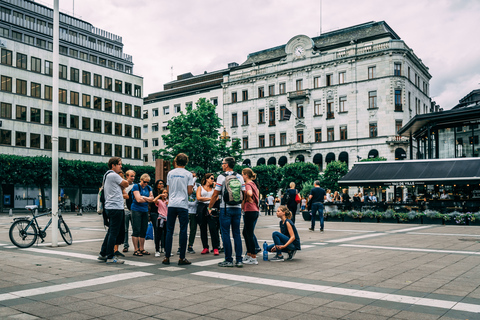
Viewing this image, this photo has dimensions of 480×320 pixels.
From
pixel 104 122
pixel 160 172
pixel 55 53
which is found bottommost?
pixel 160 172

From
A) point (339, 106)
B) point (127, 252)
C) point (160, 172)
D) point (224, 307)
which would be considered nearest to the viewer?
point (224, 307)

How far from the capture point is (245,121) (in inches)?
2660

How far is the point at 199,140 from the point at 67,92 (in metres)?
20.4

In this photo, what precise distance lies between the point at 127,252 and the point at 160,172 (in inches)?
129

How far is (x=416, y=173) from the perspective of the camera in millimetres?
26500

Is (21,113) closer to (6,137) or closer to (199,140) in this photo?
(6,137)

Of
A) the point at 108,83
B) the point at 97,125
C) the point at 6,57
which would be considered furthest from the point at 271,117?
the point at 6,57

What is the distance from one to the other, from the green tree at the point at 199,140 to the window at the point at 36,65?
58.1 ft

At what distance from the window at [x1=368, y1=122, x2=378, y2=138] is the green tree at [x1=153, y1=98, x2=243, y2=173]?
18.5 m

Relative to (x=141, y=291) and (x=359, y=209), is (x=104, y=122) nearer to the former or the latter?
(x=359, y=209)

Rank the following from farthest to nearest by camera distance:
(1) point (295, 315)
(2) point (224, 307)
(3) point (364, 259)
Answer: (3) point (364, 259)
(2) point (224, 307)
(1) point (295, 315)

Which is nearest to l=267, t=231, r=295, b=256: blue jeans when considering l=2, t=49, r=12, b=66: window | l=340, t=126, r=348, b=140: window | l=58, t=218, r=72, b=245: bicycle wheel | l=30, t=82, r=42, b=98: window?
l=58, t=218, r=72, b=245: bicycle wheel

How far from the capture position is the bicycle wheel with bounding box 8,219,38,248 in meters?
10.9

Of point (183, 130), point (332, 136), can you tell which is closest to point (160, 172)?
point (183, 130)
